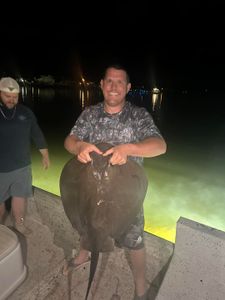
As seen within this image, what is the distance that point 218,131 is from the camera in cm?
2252

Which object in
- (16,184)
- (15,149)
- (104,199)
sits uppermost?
(104,199)

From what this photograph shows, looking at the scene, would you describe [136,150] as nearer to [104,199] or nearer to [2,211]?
[104,199]

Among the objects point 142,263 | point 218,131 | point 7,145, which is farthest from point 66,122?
point 142,263

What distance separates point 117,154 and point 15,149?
91.1 inches

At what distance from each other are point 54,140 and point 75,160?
Answer: 14.3 m

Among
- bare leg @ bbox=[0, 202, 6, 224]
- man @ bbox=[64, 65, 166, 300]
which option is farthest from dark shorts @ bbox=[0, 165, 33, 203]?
man @ bbox=[64, 65, 166, 300]

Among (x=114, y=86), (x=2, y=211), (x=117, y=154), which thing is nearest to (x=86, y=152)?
(x=117, y=154)

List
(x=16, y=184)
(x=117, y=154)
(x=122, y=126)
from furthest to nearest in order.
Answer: (x=16, y=184), (x=122, y=126), (x=117, y=154)

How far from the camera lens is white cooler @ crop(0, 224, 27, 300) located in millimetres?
2518

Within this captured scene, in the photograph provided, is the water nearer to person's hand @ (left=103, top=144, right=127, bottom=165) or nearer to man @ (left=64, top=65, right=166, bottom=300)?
man @ (left=64, top=65, right=166, bottom=300)

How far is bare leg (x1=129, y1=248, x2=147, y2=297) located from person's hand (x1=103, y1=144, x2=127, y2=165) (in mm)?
1236

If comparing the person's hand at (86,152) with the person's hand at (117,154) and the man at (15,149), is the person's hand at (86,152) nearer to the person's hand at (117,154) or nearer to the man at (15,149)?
the person's hand at (117,154)

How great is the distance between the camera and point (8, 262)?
2549mm

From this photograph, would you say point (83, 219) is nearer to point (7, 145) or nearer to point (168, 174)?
point (7, 145)
